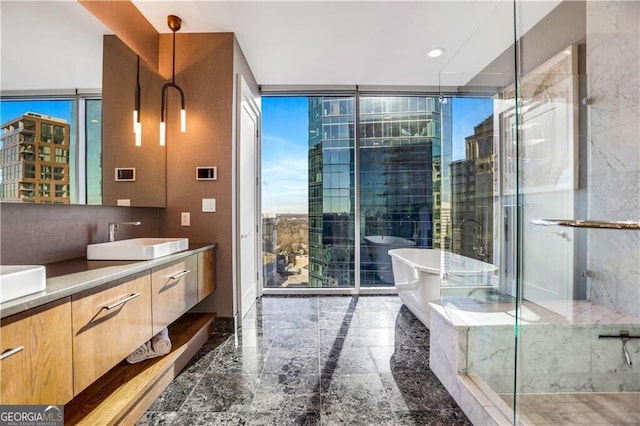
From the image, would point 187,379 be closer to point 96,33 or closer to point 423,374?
point 423,374

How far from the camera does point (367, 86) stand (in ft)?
11.6

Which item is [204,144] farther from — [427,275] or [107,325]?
[427,275]

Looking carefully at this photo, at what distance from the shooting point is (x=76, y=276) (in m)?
1.22

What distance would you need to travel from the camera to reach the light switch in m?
2.51

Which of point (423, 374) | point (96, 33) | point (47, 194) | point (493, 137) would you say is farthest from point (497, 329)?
point (96, 33)

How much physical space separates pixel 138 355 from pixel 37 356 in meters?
0.95

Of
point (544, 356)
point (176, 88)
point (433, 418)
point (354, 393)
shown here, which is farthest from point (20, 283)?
point (544, 356)

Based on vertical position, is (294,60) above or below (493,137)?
above

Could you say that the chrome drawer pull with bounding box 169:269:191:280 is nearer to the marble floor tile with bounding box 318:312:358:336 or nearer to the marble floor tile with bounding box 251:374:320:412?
the marble floor tile with bounding box 251:374:320:412

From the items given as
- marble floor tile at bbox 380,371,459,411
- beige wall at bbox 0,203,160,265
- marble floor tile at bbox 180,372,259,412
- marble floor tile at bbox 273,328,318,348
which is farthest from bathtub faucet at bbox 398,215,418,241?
beige wall at bbox 0,203,160,265

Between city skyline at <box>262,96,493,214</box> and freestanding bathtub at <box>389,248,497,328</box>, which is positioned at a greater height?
city skyline at <box>262,96,493,214</box>

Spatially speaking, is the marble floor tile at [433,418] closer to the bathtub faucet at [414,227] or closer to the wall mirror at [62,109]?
the wall mirror at [62,109]

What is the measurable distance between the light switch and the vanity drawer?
3.36 feet

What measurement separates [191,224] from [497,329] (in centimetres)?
247
